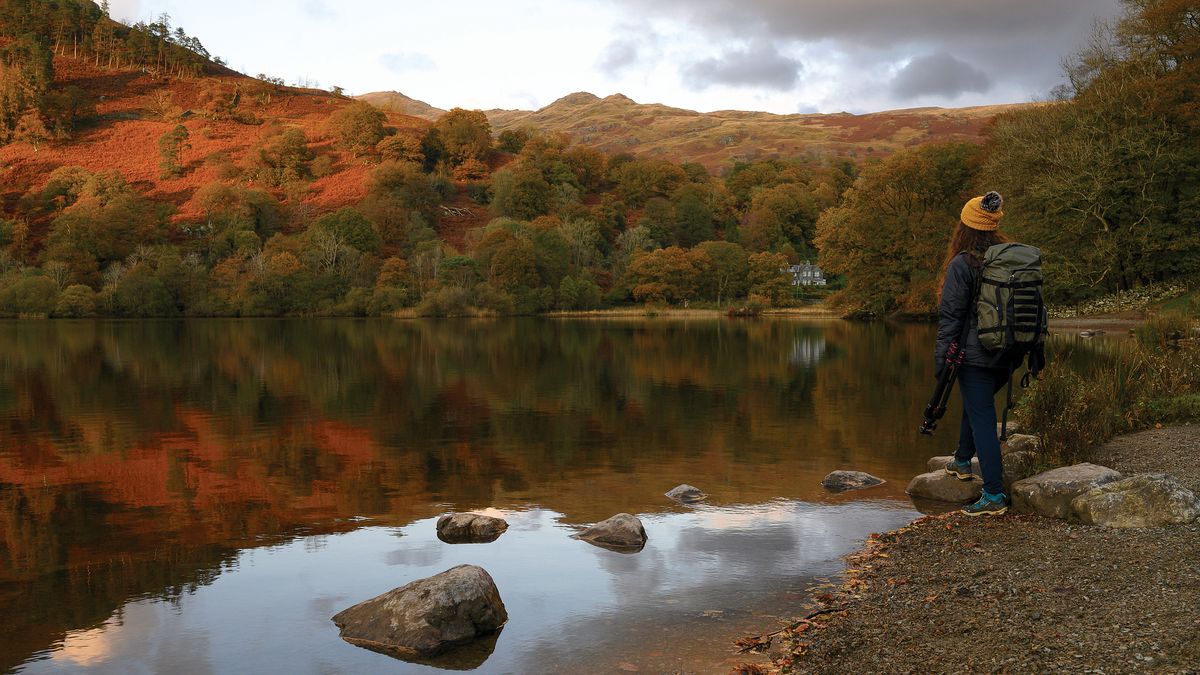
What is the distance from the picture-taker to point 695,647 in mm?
6227

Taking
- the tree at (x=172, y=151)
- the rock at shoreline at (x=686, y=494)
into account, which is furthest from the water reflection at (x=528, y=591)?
the tree at (x=172, y=151)

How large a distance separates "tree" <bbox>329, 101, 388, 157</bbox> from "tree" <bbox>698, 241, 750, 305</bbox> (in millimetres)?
68069

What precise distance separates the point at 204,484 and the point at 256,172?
130m

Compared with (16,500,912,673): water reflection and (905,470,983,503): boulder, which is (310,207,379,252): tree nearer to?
(16,500,912,673): water reflection

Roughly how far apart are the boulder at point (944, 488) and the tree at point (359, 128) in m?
141

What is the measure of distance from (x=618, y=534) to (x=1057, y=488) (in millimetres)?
4495

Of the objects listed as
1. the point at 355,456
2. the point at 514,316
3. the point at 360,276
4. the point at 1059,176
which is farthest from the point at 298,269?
the point at 355,456

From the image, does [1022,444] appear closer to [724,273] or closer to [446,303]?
[446,303]

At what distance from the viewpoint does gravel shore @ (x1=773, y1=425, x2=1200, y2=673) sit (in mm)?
4781

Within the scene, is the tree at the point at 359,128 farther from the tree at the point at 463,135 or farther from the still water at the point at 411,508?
the still water at the point at 411,508

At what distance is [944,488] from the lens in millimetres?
10484

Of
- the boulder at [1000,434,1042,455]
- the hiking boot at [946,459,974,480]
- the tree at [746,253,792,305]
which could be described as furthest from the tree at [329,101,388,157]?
the hiking boot at [946,459,974,480]

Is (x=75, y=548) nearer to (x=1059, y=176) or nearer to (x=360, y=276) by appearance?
(x=1059, y=176)

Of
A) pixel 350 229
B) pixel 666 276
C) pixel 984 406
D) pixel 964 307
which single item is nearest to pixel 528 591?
pixel 984 406
